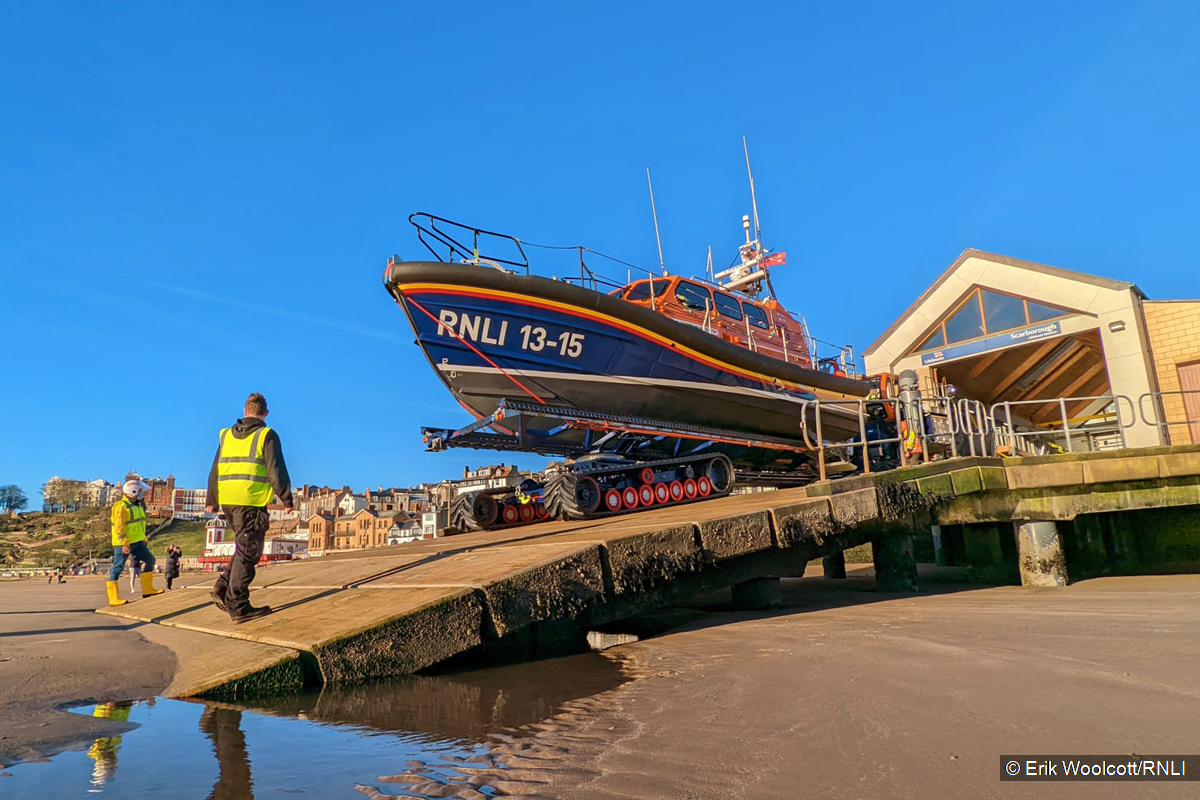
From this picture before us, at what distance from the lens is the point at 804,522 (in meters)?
5.67

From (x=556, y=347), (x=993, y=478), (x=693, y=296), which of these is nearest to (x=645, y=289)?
(x=693, y=296)

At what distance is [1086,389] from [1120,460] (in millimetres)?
13067

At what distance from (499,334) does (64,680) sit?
6.08 metres

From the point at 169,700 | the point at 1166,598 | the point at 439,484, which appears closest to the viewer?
the point at 169,700

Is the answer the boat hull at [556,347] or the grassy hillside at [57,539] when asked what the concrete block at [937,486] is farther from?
the grassy hillside at [57,539]

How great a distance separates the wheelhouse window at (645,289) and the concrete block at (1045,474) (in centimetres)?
543

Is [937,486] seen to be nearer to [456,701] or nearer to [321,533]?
[456,701]

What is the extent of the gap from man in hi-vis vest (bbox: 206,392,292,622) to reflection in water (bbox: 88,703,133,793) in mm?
1497

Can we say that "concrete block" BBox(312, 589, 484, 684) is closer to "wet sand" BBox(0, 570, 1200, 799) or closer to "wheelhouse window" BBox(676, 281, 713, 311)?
"wet sand" BBox(0, 570, 1200, 799)

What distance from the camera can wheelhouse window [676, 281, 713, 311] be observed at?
10953 millimetres

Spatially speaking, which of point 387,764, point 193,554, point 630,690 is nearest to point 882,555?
point 630,690

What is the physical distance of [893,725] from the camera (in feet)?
7.97

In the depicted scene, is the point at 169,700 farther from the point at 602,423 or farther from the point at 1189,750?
the point at 602,423

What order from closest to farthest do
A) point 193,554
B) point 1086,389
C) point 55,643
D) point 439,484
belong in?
1. point 55,643
2. point 439,484
3. point 1086,389
4. point 193,554
